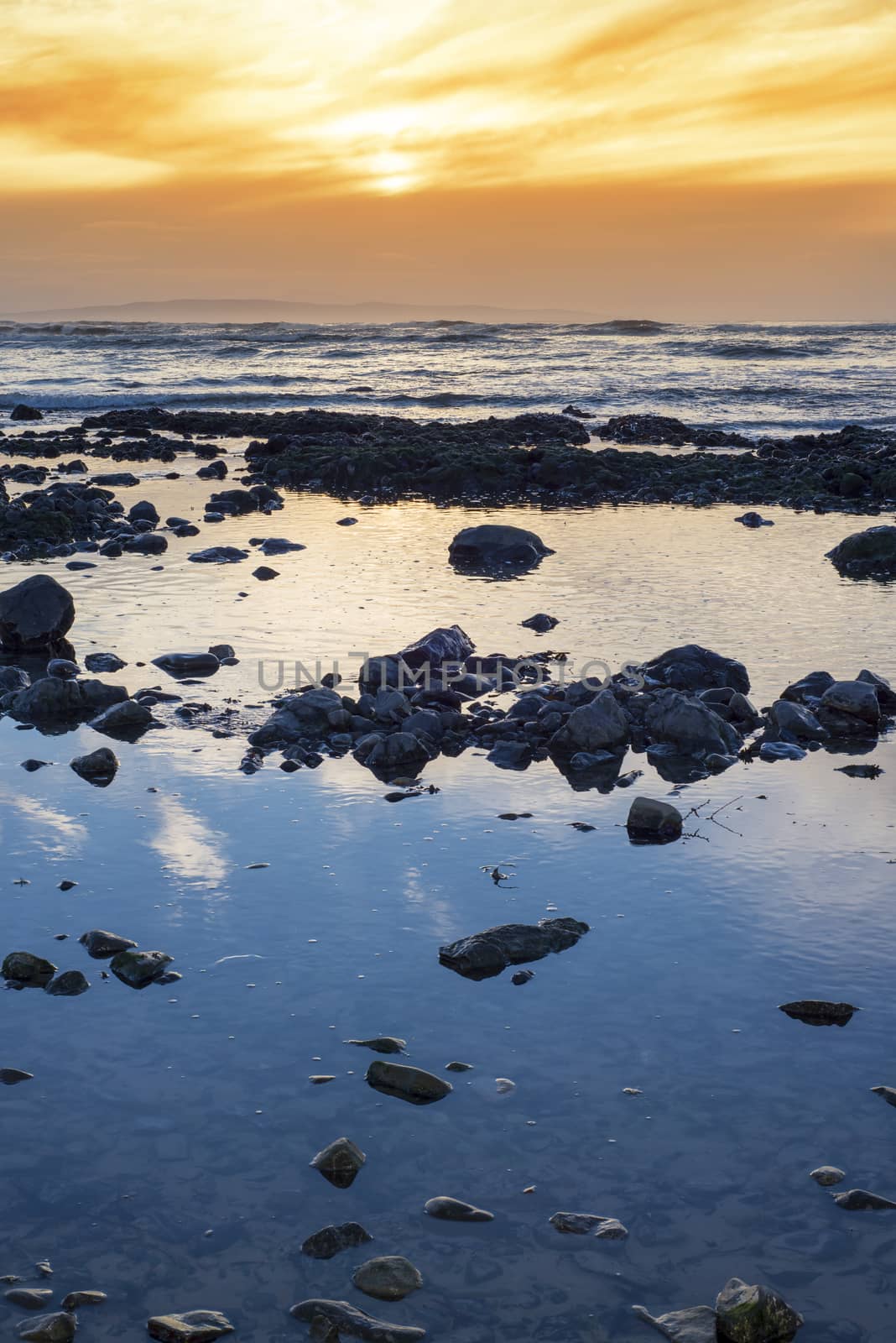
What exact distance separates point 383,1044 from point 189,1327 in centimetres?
170

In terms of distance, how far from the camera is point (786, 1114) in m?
4.99

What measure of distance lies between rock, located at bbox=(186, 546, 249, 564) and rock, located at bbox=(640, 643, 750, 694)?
7.41 metres

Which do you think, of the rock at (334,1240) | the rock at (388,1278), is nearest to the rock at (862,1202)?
the rock at (388,1278)

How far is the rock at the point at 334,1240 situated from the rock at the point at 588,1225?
0.66 meters

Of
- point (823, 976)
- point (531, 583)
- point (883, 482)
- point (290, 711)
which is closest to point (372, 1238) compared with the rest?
point (823, 976)

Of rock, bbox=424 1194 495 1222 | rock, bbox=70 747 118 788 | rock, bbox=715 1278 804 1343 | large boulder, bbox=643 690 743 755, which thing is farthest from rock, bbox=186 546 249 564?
rock, bbox=715 1278 804 1343

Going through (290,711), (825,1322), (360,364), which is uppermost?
(360,364)

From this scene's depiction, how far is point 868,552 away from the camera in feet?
56.0

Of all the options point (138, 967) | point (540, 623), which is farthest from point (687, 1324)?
point (540, 623)

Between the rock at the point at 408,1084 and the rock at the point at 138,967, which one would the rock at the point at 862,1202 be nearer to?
the rock at the point at 408,1084

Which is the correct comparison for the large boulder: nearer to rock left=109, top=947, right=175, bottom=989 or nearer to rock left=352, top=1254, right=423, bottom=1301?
rock left=109, top=947, right=175, bottom=989

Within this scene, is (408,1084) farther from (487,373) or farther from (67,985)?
(487,373)

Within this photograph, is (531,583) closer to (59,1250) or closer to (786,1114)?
(786,1114)

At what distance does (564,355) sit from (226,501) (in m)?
48.3
